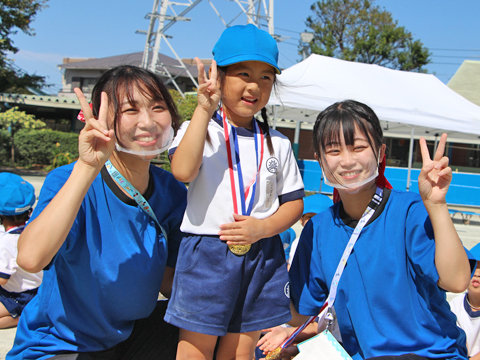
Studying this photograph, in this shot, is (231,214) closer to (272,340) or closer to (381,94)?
(272,340)

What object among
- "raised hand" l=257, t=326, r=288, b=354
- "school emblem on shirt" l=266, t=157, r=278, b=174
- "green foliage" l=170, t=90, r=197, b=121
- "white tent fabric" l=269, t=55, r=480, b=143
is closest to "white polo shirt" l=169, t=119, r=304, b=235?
"school emblem on shirt" l=266, t=157, r=278, b=174

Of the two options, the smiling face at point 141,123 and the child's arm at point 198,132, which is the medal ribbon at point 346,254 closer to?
the child's arm at point 198,132

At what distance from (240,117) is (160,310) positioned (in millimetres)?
1002

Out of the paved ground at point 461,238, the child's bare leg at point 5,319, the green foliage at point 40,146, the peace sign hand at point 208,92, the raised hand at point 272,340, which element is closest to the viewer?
the peace sign hand at point 208,92

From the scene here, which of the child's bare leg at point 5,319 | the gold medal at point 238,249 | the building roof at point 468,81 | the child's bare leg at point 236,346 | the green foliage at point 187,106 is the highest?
the building roof at point 468,81

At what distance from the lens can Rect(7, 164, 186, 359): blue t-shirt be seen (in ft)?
5.00

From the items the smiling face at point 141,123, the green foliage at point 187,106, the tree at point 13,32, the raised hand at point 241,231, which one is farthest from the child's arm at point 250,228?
the tree at point 13,32

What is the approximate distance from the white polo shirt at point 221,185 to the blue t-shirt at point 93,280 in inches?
9.3

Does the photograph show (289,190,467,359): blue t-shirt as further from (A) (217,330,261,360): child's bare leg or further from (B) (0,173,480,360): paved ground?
(B) (0,173,480,360): paved ground

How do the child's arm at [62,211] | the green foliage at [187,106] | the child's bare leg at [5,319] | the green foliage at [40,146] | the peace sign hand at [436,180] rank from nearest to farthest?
the child's arm at [62,211], the peace sign hand at [436,180], the child's bare leg at [5,319], the green foliage at [187,106], the green foliage at [40,146]

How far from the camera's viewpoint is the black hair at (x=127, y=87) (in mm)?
1581

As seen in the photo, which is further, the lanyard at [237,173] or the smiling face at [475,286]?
the smiling face at [475,286]

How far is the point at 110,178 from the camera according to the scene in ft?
5.27

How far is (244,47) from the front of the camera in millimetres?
1623
